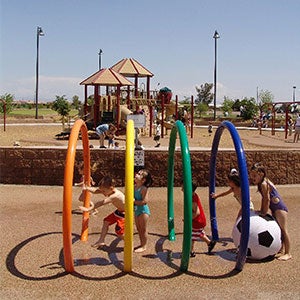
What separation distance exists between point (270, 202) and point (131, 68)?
23110 millimetres

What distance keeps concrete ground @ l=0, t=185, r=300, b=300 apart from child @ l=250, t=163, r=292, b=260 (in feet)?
0.73

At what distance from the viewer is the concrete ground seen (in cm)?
471

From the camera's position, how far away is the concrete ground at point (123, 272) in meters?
4.71

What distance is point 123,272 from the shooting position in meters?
5.29

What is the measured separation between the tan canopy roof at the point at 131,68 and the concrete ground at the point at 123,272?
69.0 ft

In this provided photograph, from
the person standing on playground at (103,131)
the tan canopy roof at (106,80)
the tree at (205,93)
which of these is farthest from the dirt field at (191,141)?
the tree at (205,93)

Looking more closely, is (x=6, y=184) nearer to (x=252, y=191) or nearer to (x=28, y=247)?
(x=28, y=247)

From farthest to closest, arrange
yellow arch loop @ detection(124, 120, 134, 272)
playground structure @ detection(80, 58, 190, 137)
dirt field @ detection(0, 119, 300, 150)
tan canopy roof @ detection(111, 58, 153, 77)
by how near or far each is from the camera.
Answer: tan canopy roof @ detection(111, 58, 153, 77) < playground structure @ detection(80, 58, 190, 137) < dirt field @ detection(0, 119, 300, 150) < yellow arch loop @ detection(124, 120, 134, 272)

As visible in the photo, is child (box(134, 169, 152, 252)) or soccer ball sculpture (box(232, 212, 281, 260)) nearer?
soccer ball sculpture (box(232, 212, 281, 260))

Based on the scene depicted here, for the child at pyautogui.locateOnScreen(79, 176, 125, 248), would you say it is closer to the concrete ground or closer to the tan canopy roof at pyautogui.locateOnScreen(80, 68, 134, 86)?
the concrete ground

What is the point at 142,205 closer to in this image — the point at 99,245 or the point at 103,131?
the point at 99,245

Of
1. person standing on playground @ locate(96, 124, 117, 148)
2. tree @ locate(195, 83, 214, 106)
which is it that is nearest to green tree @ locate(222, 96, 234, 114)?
tree @ locate(195, 83, 214, 106)

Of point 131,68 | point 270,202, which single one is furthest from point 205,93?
point 270,202

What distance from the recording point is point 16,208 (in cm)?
853
